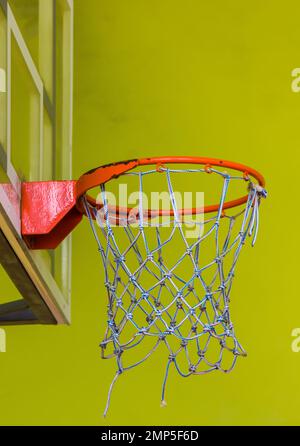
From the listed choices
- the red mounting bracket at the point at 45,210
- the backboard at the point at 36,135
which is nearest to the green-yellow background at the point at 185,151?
the backboard at the point at 36,135

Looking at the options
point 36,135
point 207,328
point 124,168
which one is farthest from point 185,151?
point 207,328

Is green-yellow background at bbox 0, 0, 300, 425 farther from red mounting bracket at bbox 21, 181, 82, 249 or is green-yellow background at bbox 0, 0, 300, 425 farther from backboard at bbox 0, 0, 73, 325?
red mounting bracket at bbox 21, 181, 82, 249

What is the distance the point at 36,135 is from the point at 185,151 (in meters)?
1.83

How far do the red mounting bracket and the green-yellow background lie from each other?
1808 mm

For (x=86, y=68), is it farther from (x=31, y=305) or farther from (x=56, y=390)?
(x=31, y=305)

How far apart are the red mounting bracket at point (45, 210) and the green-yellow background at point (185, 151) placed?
1.81m

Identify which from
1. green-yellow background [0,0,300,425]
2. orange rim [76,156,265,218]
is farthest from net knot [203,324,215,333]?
green-yellow background [0,0,300,425]

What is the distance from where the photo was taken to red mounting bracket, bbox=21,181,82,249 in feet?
9.65

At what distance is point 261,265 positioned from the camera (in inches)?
193

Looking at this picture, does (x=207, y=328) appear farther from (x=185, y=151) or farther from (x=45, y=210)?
(x=185, y=151)

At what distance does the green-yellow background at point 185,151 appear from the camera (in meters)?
4.76

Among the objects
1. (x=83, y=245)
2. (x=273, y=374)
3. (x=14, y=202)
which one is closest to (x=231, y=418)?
(x=273, y=374)

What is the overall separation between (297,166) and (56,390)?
1.64m

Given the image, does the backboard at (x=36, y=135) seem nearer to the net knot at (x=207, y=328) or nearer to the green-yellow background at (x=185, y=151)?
the net knot at (x=207, y=328)
